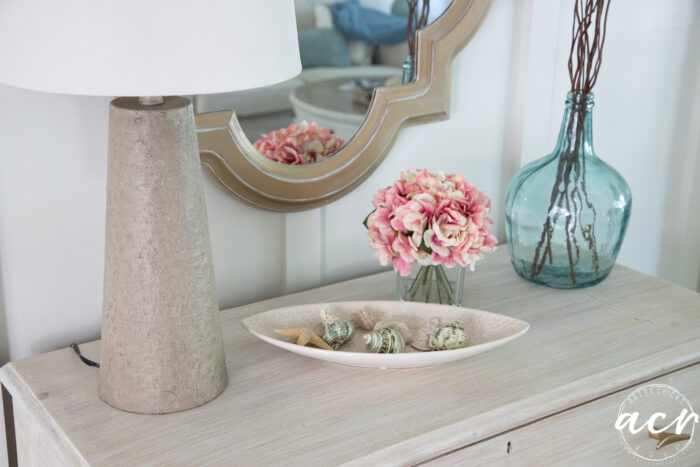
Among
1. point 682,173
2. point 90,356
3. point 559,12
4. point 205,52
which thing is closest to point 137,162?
point 205,52

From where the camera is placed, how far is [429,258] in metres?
1.09

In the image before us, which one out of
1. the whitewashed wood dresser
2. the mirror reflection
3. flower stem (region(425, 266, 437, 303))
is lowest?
the whitewashed wood dresser

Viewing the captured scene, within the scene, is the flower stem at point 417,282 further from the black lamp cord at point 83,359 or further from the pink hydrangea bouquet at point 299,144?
the black lamp cord at point 83,359

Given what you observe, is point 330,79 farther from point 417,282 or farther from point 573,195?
point 573,195

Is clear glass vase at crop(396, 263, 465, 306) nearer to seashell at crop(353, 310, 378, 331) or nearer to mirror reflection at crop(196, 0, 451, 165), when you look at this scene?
seashell at crop(353, 310, 378, 331)

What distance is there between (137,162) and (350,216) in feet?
1.81

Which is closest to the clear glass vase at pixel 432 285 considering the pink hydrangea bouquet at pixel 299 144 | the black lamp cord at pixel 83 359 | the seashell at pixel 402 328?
the seashell at pixel 402 328

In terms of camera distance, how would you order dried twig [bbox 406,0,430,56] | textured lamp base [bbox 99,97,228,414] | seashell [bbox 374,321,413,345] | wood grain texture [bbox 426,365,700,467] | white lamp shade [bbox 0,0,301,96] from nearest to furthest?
1. white lamp shade [bbox 0,0,301,96]
2. textured lamp base [bbox 99,97,228,414]
3. wood grain texture [bbox 426,365,700,467]
4. seashell [bbox 374,321,413,345]
5. dried twig [bbox 406,0,430,56]

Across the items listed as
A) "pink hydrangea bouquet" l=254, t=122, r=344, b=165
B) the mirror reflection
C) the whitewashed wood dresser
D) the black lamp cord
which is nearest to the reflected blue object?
the mirror reflection

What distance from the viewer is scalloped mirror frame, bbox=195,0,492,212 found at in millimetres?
1136

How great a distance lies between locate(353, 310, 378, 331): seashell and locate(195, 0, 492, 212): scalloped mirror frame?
0.72ft

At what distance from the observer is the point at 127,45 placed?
68cm

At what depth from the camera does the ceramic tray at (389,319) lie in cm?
100

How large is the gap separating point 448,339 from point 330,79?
1.41 feet
